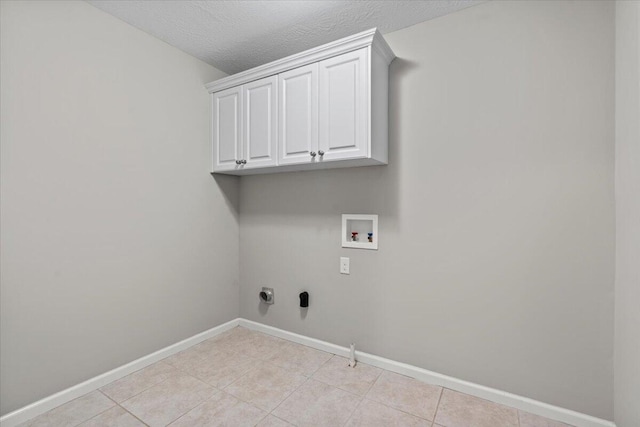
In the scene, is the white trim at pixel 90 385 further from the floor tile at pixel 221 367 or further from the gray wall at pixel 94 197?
the floor tile at pixel 221 367

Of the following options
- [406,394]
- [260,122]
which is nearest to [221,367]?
[406,394]

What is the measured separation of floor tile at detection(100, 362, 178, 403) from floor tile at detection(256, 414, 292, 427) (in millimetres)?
811

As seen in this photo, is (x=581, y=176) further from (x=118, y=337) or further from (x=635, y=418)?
(x=118, y=337)

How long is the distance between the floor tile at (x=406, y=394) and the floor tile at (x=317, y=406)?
0.17m

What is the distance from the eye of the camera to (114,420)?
1593 millimetres

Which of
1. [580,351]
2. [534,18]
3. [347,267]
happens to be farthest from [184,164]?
[580,351]

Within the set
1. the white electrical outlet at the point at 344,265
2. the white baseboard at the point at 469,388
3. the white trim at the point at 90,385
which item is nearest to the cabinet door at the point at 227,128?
the white electrical outlet at the point at 344,265

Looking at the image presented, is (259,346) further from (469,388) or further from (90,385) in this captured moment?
(469,388)

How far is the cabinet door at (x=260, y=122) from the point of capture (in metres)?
2.21

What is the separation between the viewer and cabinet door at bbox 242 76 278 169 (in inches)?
86.8

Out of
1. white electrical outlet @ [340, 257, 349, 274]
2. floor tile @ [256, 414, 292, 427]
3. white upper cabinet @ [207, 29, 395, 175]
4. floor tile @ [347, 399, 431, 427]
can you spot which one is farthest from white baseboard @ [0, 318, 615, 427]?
white upper cabinet @ [207, 29, 395, 175]

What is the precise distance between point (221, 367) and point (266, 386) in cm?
42

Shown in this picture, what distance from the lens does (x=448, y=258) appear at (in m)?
1.92

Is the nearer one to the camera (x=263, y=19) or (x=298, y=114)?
(x=263, y=19)
